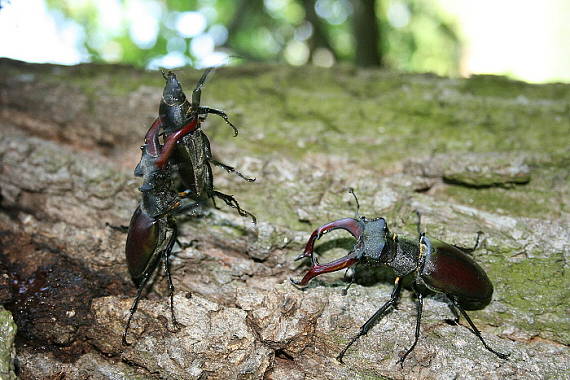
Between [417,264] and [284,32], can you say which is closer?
[417,264]

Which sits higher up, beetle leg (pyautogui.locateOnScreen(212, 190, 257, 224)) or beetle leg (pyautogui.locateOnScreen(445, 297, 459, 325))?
beetle leg (pyautogui.locateOnScreen(212, 190, 257, 224))

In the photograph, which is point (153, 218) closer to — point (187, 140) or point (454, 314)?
point (187, 140)

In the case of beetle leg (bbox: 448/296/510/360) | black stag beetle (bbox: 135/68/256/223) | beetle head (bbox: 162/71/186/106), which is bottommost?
beetle leg (bbox: 448/296/510/360)

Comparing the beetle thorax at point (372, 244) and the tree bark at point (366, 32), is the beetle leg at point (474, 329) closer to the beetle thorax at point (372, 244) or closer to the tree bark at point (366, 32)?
the beetle thorax at point (372, 244)

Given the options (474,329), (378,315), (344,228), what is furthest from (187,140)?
(474,329)

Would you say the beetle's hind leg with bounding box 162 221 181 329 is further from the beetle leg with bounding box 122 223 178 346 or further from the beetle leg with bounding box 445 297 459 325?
the beetle leg with bounding box 445 297 459 325

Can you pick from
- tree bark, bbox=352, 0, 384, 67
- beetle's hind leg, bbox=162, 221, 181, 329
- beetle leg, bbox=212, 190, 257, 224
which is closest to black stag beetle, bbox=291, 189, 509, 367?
beetle leg, bbox=212, 190, 257, 224
